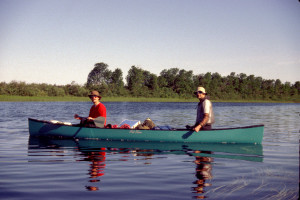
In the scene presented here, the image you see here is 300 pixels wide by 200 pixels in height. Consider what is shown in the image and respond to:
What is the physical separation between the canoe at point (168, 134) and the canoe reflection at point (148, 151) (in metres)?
0.18

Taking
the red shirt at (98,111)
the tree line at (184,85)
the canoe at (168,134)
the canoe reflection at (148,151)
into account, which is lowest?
the canoe reflection at (148,151)

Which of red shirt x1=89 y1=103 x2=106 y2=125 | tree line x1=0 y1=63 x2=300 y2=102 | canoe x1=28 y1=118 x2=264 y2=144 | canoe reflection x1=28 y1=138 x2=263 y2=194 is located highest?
tree line x1=0 y1=63 x2=300 y2=102

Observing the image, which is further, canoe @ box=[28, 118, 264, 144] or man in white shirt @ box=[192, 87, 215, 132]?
canoe @ box=[28, 118, 264, 144]

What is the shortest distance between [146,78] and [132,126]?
67.4 m

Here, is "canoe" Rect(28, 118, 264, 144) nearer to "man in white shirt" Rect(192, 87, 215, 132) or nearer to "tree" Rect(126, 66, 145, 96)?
"man in white shirt" Rect(192, 87, 215, 132)

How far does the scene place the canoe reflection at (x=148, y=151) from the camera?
6.73m

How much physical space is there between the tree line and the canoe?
50.6 metres

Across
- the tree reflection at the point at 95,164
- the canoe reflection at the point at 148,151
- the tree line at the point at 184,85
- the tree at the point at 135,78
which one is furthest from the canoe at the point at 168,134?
the tree at the point at 135,78

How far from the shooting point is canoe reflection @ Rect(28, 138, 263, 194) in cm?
673

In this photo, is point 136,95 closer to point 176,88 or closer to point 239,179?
point 176,88

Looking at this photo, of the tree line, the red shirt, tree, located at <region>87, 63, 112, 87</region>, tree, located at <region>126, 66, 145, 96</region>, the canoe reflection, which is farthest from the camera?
tree, located at <region>87, 63, 112, 87</region>

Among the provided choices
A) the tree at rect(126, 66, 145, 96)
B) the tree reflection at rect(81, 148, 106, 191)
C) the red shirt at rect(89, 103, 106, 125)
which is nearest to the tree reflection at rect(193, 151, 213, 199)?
the tree reflection at rect(81, 148, 106, 191)

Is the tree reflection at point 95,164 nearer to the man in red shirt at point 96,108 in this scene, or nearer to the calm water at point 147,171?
the calm water at point 147,171

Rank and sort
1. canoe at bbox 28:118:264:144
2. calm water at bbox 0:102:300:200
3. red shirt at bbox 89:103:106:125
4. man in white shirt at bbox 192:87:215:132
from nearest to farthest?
calm water at bbox 0:102:300:200 → man in white shirt at bbox 192:87:215:132 → canoe at bbox 28:118:264:144 → red shirt at bbox 89:103:106:125
